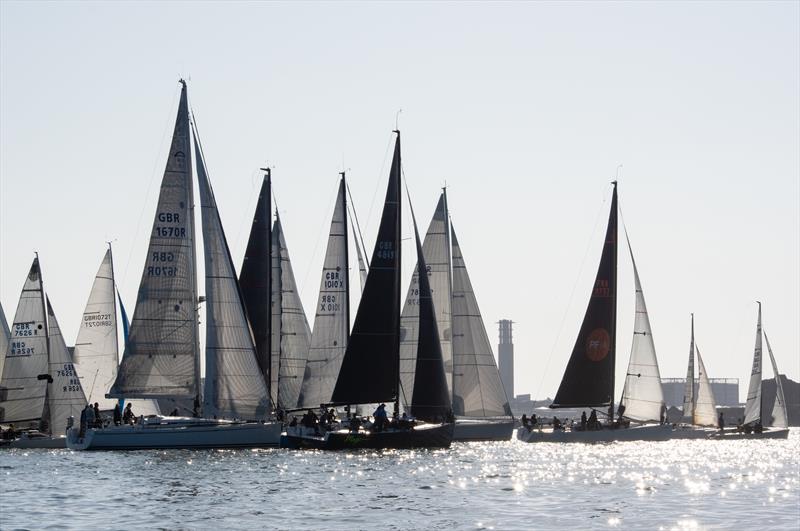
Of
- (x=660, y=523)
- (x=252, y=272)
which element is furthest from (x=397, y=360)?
(x=660, y=523)

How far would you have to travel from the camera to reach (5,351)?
7244cm

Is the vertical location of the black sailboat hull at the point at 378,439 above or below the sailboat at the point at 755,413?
below

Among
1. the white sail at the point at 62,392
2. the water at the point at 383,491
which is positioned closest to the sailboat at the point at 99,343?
the white sail at the point at 62,392

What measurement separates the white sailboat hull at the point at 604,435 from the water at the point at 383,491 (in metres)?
12.3

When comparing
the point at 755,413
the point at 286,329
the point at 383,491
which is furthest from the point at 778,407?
the point at 383,491

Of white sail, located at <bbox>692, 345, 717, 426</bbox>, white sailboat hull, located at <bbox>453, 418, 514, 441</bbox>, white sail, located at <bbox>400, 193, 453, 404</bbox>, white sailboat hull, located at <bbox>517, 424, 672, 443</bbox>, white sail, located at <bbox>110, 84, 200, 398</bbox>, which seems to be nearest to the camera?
→ white sail, located at <bbox>110, 84, 200, 398</bbox>

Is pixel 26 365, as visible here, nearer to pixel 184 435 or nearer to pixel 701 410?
pixel 184 435

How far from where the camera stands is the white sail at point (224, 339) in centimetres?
5866

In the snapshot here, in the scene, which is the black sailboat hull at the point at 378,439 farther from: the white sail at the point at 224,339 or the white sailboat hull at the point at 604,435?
the white sailboat hull at the point at 604,435

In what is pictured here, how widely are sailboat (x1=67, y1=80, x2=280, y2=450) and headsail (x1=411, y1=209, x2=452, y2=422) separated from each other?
7.07m

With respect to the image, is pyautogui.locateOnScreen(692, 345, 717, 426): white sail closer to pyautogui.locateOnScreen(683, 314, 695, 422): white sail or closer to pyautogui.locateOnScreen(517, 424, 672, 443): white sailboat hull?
pyautogui.locateOnScreen(683, 314, 695, 422): white sail

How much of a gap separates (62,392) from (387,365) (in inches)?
688

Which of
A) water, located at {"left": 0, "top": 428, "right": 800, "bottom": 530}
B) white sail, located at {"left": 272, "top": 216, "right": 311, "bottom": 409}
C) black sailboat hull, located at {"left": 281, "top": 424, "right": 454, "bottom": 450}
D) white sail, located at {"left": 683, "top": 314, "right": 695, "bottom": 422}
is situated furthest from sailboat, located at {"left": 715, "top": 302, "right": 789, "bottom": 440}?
black sailboat hull, located at {"left": 281, "top": 424, "right": 454, "bottom": 450}

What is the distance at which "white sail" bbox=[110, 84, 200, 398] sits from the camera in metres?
57.9
